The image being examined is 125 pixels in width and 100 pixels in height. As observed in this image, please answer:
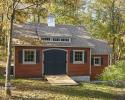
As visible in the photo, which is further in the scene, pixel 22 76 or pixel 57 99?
pixel 22 76

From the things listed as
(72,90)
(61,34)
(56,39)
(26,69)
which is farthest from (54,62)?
(72,90)

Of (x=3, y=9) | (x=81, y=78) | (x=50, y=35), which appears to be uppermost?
(x=3, y=9)

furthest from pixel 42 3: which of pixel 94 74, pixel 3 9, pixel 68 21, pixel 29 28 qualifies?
pixel 68 21

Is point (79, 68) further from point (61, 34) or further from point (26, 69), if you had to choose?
point (26, 69)

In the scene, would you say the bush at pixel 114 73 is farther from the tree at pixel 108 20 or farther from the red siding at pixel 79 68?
the tree at pixel 108 20

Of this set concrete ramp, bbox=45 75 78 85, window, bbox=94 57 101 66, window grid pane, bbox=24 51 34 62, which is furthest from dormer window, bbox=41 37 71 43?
window, bbox=94 57 101 66

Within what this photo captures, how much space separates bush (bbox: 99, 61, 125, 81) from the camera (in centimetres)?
2948

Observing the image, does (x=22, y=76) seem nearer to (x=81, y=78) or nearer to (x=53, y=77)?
(x=53, y=77)

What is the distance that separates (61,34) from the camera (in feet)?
103

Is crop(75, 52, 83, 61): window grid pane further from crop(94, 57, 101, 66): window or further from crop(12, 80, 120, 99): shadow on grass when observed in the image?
crop(12, 80, 120, 99): shadow on grass

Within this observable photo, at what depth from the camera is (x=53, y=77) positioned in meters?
29.2

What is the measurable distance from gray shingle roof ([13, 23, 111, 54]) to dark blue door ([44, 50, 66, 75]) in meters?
0.81

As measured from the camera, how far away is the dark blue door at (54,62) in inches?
1189

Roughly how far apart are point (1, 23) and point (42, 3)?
2831 mm
